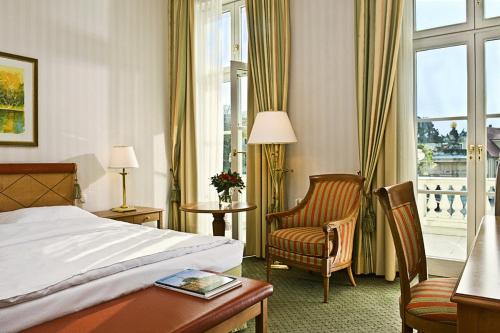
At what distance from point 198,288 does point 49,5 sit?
3162mm

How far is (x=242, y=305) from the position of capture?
1.68 m

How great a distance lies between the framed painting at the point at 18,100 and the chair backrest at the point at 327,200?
236 cm

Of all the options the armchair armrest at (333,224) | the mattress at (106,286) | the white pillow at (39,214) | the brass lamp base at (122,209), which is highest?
the white pillow at (39,214)

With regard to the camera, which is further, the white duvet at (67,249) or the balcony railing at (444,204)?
the balcony railing at (444,204)

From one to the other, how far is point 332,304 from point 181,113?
2.76m

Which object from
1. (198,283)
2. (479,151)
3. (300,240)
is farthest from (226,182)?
(479,151)

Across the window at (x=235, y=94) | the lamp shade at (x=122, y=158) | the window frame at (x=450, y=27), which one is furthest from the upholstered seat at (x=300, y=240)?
the window frame at (x=450, y=27)

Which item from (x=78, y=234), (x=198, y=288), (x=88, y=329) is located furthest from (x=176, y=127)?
(x=88, y=329)

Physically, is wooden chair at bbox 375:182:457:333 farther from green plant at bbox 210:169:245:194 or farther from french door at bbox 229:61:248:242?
french door at bbox 229:61:248:242

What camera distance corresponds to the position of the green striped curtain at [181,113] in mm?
4441

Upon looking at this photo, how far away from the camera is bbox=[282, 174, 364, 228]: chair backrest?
3240 mm

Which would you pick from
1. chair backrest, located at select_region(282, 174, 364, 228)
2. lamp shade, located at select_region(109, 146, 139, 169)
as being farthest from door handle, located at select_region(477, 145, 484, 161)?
lamp shade, located at select_region(109, 146, 139, 169)

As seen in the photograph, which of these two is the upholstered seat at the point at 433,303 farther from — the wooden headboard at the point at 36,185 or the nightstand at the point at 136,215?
the wooden headboard at the point at 36,185

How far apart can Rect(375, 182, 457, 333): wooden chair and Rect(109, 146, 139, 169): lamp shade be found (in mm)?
2672
